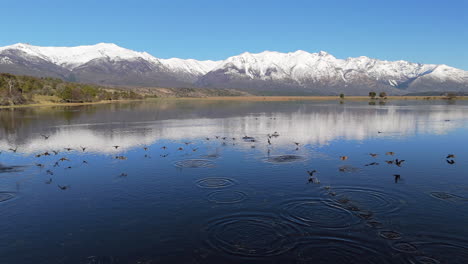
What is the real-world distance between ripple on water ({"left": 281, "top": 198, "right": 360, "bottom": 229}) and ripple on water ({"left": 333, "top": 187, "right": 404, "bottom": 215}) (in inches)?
65.1

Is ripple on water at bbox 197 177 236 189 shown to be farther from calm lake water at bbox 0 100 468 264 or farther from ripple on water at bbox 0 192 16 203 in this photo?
ripple on water at bbox 0 192 16 203

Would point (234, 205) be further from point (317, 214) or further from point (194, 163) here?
point (194, 163)

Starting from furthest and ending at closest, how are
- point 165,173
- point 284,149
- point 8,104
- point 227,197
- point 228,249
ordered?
point 8,104, point 284,149, point 165,173, point 227,197, point 228,249

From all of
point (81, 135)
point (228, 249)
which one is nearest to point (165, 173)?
point (228, 249)

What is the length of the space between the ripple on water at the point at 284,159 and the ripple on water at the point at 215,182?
9761mm

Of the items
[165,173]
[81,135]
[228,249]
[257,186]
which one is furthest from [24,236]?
[81,135]

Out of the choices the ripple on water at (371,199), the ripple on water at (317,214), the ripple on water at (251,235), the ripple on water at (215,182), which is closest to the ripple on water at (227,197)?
the ripple on water at (215,182)

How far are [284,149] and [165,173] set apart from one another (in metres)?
20.3

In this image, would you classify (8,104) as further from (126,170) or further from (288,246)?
(288,246)

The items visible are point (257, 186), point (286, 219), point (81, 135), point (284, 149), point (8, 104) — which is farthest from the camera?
point (8, 104)

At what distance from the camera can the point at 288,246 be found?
61.0 ft

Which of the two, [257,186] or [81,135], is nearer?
[257,186]

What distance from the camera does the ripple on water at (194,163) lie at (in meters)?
38.5

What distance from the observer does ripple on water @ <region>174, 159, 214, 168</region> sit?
126ft
